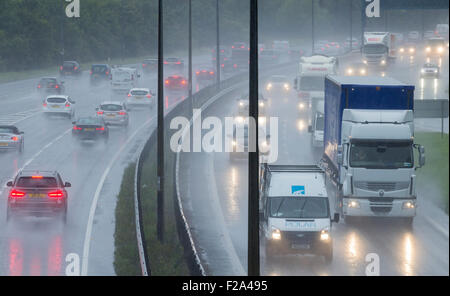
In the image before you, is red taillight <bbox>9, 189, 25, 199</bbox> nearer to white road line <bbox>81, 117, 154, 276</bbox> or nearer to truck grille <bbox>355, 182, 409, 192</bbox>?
white road line <bbox>81, 117, 154, 276</bbox>

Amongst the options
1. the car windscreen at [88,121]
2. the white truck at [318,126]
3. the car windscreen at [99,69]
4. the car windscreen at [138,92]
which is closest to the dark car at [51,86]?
the car windscreen at [138,92]

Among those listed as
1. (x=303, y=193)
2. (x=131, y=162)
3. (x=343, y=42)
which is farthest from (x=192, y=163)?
(x=343, y=42)

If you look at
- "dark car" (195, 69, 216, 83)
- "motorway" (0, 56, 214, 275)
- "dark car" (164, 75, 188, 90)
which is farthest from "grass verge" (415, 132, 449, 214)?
"dark car" (195, 69, 216, 83)

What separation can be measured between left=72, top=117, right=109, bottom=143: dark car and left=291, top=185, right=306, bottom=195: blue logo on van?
2823 centimetres

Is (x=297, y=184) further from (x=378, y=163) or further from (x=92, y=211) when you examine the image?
(x=92, y=211)

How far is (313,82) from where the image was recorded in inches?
2511

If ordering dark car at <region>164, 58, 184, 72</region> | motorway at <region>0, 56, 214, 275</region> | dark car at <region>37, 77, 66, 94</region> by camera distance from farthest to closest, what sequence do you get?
dark car at <region>164, 58, 184, 72</region> → dark car at <region>37, 77, 66, 94</region> → motorway at <region>0, 56, 214, 275</region>

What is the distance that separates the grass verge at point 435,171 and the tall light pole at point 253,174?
20512 mm

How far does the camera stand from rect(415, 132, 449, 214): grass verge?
37419 mm

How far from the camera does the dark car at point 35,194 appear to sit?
29344 millimetres

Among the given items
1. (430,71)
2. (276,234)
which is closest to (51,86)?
(430,71)

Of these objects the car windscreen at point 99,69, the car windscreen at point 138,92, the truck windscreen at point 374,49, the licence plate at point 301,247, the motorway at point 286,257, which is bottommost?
the motorway at point 286,257

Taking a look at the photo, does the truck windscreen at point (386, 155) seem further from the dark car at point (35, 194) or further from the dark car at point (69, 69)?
the dark car at point (69, 69)

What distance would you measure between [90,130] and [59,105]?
10.9m
